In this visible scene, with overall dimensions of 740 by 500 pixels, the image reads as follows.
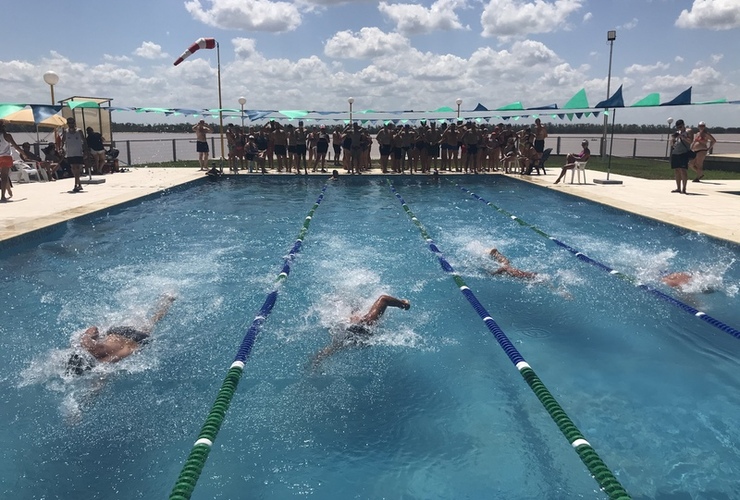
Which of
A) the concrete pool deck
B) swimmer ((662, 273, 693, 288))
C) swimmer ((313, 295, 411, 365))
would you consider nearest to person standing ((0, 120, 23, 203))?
the concrete pool deck

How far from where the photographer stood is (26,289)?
6422mm

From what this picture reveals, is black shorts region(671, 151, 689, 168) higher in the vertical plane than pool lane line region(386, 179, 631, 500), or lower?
higher

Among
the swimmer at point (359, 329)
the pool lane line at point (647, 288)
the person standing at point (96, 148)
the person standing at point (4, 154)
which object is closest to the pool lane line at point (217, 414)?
the swimmer at point (359, 329)

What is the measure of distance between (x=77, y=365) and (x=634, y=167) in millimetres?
20191

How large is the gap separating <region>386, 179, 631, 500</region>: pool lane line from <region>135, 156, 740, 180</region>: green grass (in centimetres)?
1316

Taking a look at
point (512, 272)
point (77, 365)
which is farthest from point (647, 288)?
point (77, 365)

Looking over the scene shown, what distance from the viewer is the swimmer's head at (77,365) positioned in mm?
4355

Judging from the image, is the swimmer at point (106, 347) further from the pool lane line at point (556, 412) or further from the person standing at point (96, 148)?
the person standing at point (96, 148)

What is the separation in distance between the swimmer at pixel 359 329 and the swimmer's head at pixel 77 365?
1879 mm

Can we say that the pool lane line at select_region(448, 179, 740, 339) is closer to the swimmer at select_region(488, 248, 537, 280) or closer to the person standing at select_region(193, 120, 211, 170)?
the swimmer at select_region(488, 248, 537, 280)

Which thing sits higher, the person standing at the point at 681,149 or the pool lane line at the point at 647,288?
the person standing at the point at 681,149

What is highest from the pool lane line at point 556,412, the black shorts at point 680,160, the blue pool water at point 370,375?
the black shorts at point 680,160

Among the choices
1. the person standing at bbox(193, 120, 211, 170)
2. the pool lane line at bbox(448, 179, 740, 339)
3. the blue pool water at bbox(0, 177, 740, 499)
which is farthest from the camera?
the person standing at bbox(193, 120, 211, 170)

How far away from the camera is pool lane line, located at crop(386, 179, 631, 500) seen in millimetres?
2672
